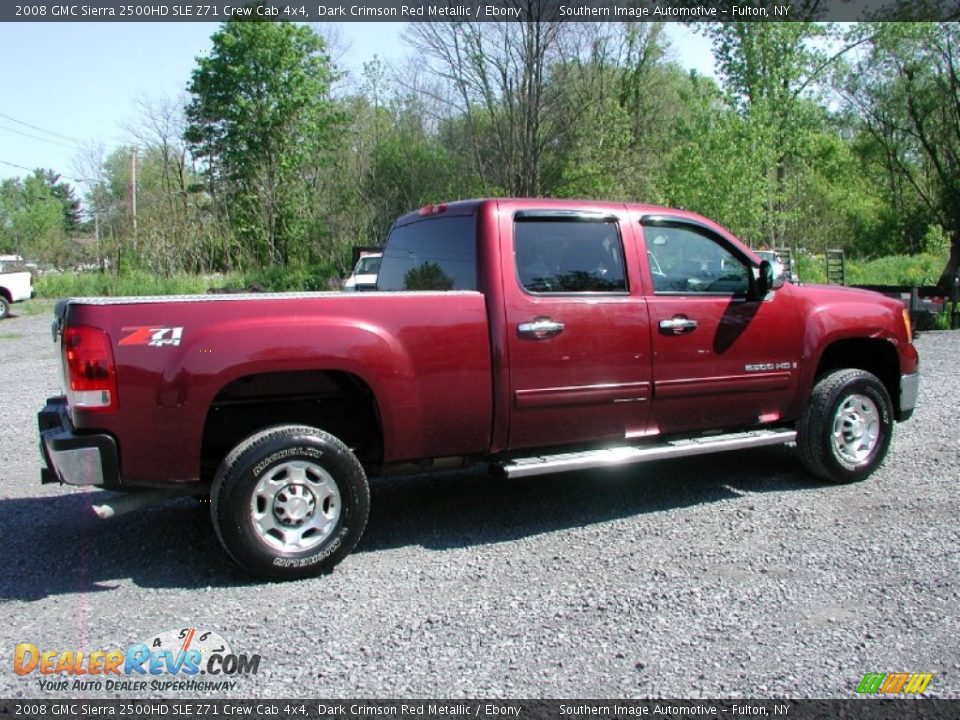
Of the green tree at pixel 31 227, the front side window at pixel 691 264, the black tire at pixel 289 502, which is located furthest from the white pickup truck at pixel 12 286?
the front side window at pixel 691 264

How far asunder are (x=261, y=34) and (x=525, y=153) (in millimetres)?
16829

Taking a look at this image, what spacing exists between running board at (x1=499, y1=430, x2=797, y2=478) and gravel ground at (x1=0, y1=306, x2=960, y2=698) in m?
0.42

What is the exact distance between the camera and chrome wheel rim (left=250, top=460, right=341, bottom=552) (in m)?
4.36

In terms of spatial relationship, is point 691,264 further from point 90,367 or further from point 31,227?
point 31,227

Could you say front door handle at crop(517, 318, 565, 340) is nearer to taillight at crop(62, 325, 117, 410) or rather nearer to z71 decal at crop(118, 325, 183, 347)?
z71 decal at crop(118, 325, 183, 347)

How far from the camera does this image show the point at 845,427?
6031mm

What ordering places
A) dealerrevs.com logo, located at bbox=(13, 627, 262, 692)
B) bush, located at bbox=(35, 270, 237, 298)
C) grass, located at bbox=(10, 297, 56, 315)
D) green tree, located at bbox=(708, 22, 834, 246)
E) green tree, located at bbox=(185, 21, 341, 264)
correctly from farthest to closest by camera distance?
green tree, located at bbox=(185, 21, 341, 264)
grass, located at bbox=(10, 297, 56, 315)
bush, located at bbox=(35, 270, 237, 298)
green tree, located at bbox=(708, 22, 834, 246)
dealerrevs.com logo, located at bbox=(13, 627, 262, 692)

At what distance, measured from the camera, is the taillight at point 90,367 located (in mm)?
4059

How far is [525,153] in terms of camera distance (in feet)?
93.6

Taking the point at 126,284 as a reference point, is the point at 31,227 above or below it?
above

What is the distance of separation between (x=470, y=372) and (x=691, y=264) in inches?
72.0

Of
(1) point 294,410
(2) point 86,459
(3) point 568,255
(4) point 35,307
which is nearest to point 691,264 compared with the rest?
(3) point 568,255

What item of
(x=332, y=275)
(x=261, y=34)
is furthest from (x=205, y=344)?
(x=261, y=34)

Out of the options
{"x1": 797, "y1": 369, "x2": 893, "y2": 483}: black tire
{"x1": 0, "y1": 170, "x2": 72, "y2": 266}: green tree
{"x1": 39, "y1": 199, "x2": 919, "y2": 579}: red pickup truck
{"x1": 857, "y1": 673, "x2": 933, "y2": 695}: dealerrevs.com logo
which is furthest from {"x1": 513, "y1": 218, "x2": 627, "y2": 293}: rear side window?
{"x1": 0, "y1": 170, "x2": 72, "y2": 266}: green tree
